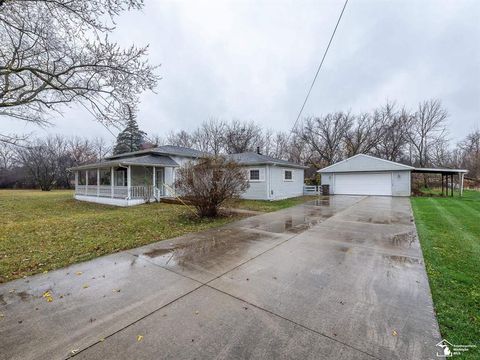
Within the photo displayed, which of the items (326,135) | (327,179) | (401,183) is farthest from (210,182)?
(326,135)

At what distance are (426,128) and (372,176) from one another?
19984mm

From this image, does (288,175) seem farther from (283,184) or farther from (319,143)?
(319,143)

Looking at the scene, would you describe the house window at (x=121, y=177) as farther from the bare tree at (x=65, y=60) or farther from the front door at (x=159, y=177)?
the bare tree at (x=65, y=60)

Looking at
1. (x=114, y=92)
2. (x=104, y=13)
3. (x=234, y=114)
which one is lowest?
(x=114, y=92)

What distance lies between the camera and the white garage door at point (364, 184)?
1938 centimetres

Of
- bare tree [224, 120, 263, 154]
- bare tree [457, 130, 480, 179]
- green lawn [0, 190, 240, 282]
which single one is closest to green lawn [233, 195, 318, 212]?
green lawn [0, 190, 240, 282]

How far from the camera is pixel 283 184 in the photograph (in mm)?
17438

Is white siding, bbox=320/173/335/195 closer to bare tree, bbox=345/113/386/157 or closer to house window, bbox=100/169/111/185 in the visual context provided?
bare tree, bbox=345/113/386/157

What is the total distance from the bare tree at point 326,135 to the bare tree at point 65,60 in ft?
98.3

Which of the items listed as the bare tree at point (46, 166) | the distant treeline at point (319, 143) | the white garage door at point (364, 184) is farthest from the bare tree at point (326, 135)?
the bare tree at point (46, 166)

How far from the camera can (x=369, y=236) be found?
6031 mm

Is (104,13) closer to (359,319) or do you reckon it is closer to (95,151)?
(359,319)

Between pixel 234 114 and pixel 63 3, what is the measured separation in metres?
30.1

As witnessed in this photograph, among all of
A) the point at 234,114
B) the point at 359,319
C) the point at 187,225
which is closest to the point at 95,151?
the point at 234,114
